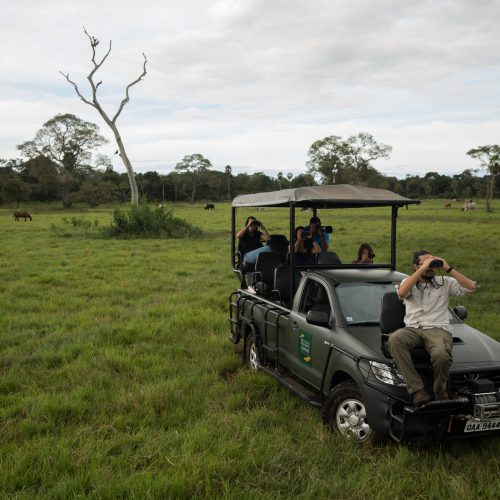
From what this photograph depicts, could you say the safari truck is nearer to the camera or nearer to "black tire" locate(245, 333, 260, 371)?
"black tire" locate(245, 333, 260, 371)

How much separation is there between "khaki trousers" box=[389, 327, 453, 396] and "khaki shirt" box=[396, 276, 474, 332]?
0.35 feet

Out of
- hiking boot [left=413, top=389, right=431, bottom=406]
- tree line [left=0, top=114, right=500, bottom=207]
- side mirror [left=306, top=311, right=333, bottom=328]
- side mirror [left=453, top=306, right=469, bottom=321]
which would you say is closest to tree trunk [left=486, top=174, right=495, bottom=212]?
tree line [left=0, top=114, right=500, bottom=207]

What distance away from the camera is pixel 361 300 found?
583cm

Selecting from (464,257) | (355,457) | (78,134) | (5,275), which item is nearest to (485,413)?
(355,457)

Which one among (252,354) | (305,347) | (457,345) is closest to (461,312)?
(457,345)

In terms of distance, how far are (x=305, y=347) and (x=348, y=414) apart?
3.43ft

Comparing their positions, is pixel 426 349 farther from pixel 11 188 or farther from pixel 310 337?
pixel 11 188

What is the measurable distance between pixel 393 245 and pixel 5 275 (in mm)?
10825

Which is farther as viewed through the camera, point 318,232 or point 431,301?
point 318,232

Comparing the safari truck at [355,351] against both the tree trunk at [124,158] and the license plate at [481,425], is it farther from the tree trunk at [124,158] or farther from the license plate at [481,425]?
the tree trunk at [124,158]

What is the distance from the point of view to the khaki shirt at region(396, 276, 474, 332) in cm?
489

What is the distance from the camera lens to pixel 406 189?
344 feet

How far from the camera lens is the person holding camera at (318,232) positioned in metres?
8.96

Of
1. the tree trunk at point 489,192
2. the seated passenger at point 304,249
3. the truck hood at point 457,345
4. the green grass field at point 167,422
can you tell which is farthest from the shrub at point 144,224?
the tree trunk at point 489,192
